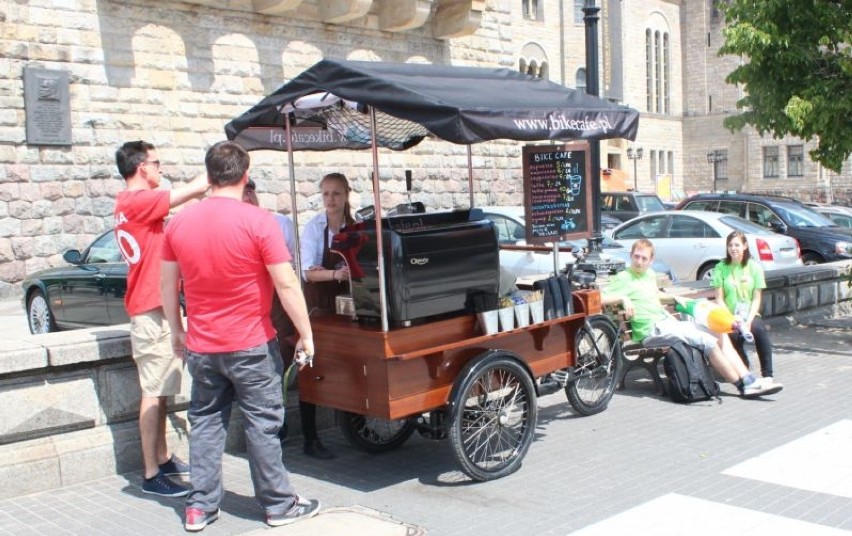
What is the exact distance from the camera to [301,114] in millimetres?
7113

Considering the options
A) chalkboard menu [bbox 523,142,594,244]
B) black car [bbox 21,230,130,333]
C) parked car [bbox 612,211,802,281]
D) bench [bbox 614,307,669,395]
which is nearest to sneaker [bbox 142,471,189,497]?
chalkboard menu [bbox 523,142,594,244]

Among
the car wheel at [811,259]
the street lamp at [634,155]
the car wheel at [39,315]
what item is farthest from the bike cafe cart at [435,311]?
the street lamp at [634,155]

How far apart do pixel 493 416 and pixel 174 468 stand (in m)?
2.04

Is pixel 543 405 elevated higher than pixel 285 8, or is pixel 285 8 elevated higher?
pixel 285 8

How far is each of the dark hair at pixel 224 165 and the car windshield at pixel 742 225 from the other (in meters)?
13.1

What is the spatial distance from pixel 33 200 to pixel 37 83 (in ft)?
6.61

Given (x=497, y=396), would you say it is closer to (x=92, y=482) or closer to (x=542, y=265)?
(x=92, y=482)

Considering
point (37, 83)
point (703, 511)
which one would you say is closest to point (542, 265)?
point (703, 511)

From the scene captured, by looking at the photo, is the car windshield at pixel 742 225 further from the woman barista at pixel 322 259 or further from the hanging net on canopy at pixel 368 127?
the woman barista at pixel 322 259

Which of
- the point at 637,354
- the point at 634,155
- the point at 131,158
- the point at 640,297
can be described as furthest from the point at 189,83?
the point at 634,155

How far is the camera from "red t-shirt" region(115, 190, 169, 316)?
5.73m

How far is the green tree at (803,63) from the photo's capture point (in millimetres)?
10242

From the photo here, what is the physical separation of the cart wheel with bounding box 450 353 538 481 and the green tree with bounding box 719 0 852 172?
18.2 feet

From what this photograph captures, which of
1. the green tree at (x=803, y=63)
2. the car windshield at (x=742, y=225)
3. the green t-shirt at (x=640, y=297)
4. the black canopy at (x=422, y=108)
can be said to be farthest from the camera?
the car windshield at (x=742, y=225)
